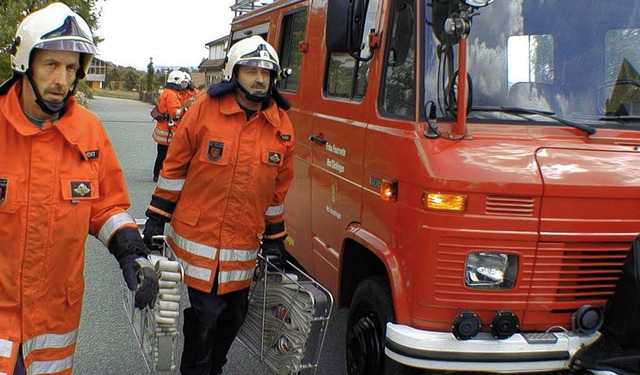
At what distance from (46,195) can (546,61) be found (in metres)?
2.41

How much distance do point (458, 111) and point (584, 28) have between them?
0.92m

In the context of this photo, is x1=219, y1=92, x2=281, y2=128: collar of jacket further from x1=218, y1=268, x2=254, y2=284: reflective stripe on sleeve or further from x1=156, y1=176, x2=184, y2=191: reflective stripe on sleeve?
x1=218, y1=268, x2=254, y2=284: reflective stripe on sleeve

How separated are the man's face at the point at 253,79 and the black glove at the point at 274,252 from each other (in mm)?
874

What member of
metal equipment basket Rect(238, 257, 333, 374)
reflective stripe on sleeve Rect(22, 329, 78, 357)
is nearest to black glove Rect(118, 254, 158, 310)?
reflective stripe on sleeve Rect(22, 329, 78, 357)

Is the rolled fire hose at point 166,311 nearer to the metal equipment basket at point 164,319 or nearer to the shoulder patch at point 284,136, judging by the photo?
the metal equipment basket at point 164,319

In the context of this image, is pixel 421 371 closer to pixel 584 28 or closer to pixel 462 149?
pixel 462 149

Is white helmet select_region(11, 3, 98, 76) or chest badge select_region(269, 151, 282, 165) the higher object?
white helmet select_region(11, 3, 98, 76)

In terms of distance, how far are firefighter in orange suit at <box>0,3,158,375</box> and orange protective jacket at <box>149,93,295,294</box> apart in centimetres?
90

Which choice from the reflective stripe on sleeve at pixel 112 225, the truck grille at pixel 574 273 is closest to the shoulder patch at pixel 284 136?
the reflective stripe on sleeve at pixel 112 225

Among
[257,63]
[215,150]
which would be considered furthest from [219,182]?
[257,63]

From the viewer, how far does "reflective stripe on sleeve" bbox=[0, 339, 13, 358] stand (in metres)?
2.45

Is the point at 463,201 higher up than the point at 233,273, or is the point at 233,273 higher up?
the point at 463,201

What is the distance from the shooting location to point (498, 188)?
2865 mm

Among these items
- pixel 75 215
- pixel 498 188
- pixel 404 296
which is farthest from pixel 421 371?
pixel 75 215
